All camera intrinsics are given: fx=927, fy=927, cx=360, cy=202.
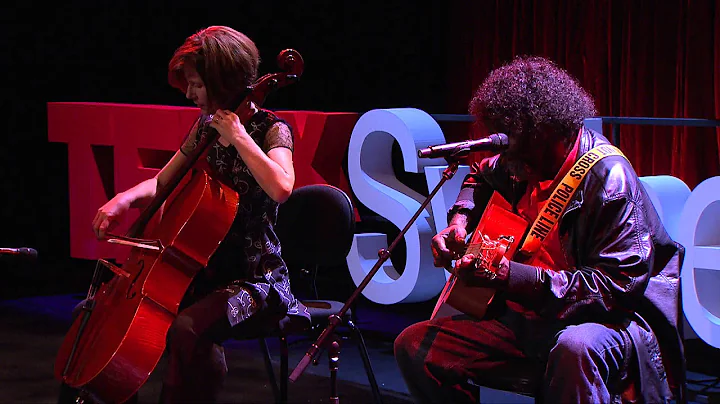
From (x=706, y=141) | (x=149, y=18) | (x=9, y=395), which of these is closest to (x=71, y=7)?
(x=149, y=18)

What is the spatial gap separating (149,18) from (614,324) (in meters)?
4.74

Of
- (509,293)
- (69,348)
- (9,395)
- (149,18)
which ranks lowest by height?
(9,395)

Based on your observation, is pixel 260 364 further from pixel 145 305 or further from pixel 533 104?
pixel 533 104

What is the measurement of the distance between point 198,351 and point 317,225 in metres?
0.94

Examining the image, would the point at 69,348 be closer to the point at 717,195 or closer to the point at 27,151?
the point at 717,195

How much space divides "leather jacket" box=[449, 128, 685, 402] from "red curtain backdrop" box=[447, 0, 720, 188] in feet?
9.52

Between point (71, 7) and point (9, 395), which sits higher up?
point (71, 7)

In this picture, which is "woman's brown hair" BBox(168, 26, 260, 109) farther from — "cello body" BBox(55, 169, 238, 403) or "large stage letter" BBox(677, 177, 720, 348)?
→ "large stage letter" BBox(677, 177, 720, 348)

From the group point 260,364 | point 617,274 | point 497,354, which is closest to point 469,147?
point 617,274

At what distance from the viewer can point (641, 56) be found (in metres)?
5.64

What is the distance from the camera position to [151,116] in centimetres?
575

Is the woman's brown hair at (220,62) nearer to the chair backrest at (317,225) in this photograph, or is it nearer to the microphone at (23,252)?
the chair backrest at (317,225)

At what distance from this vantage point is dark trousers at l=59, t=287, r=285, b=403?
283 cm

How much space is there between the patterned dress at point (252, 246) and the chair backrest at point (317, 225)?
0.51 m
